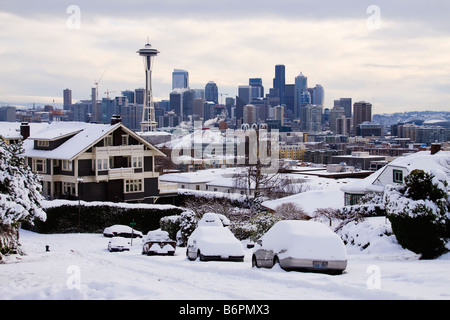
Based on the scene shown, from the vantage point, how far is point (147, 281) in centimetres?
1425

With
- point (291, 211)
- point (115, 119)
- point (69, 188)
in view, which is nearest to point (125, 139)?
point (115, 119)

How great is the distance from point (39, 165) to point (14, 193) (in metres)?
33.3

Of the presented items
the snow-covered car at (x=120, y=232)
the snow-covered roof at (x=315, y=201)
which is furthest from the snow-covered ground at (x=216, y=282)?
the snow-covered roof at (x=315, y=201)

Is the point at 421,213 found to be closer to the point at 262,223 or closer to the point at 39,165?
the point at 262,223

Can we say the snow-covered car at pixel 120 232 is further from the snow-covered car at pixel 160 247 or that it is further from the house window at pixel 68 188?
the house window at pixel 68 188

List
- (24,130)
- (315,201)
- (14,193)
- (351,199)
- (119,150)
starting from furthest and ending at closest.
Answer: (24,130) → (119,150) → (315,201) → (351,199) → (14,193)

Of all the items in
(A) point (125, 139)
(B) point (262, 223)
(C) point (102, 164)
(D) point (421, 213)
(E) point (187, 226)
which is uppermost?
(A) point (125, 139)

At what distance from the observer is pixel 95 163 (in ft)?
165

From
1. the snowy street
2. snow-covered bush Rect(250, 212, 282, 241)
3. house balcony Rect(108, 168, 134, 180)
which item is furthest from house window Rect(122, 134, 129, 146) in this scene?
the snowy street

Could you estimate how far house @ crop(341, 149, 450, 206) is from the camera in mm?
39000

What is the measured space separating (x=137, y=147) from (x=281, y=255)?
1492 inches

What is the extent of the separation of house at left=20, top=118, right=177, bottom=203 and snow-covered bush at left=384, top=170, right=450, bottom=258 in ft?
103

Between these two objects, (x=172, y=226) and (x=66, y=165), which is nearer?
(x=172, y=226)

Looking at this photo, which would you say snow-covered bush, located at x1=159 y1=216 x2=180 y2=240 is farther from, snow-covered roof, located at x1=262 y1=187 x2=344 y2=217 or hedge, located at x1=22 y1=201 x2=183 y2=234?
snow-covered roof, located at x1=262 y1=187 x2=344 y2=217
